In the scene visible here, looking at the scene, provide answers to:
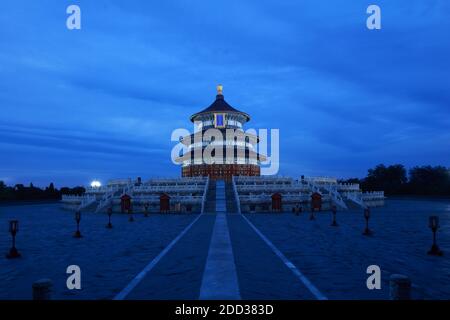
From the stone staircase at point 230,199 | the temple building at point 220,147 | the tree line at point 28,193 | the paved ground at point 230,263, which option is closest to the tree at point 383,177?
the temple building at point 220,147

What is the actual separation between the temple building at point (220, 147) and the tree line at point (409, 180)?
36.9m

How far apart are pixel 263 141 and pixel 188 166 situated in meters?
19.2

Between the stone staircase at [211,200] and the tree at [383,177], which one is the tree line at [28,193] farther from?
the tree at [383,177]

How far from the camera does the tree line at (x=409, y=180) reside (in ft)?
272

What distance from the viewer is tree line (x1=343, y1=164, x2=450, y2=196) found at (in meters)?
82.9

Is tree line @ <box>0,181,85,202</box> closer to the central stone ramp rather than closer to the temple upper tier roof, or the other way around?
the temple upper tier roof

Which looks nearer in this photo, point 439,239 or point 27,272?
point 27,272

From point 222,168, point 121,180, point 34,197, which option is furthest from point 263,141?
point 34,197

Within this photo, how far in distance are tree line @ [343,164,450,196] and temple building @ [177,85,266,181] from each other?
121 feet

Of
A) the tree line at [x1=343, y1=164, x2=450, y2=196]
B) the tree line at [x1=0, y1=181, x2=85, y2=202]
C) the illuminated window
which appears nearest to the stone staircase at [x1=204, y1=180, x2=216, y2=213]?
the illuminated window

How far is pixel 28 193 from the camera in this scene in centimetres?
8412

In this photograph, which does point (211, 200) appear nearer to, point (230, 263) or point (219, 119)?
point (230, 263)
